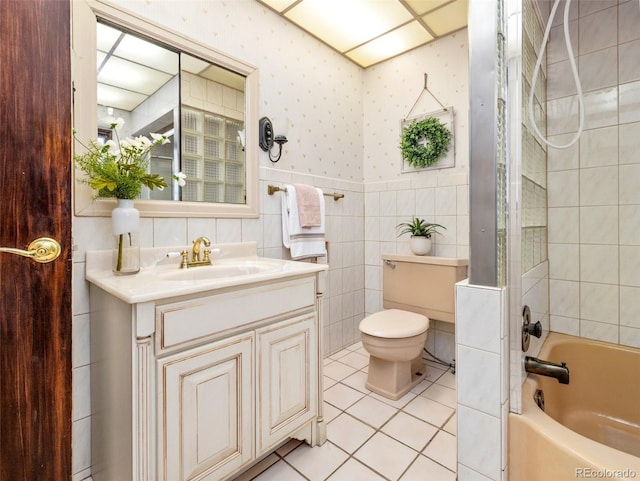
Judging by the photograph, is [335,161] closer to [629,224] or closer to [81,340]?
[629,224]

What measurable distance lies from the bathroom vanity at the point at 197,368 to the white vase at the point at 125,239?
0.06 m

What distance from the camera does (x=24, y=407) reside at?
67cm

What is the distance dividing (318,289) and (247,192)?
732 millimetres

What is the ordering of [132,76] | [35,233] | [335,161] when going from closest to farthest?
[35,233]
[132,76]
[335,161]

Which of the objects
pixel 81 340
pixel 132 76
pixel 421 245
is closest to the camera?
pixel 81 340

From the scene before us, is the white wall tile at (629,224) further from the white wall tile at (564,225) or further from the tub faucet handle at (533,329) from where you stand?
the tub faucet handle at (533,329)

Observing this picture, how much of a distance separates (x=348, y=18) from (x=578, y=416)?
8.30 feet

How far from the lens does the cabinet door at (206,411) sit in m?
0.94

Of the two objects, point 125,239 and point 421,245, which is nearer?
point 125,239

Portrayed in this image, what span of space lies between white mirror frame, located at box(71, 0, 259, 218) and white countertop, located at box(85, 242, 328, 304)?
0.59 feet

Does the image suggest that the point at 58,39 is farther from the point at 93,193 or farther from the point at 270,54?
the point at 270,54

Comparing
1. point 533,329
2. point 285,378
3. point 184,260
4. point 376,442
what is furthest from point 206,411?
point 533,329

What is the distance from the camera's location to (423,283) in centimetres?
202

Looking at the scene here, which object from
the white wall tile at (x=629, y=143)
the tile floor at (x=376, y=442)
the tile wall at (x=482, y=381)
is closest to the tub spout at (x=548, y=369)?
the tile wall at (x=482, y=381)
